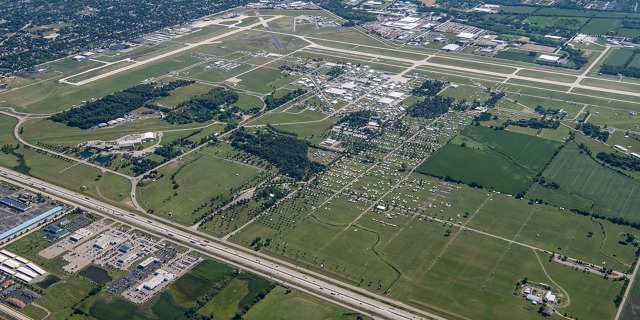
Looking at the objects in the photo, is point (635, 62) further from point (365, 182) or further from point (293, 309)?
point (293, 309)

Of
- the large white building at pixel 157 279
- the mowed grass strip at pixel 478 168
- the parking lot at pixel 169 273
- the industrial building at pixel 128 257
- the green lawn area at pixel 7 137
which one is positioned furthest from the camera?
the green lawn area at pixel 7 137

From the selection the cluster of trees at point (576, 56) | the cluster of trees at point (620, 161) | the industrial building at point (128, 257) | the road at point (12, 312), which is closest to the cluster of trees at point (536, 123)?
the cluster of trees at point (620, 161)

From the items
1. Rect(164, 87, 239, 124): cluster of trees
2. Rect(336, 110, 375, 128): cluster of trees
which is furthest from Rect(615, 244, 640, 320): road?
Rect(164, 87, 239, 124): cluster of trees

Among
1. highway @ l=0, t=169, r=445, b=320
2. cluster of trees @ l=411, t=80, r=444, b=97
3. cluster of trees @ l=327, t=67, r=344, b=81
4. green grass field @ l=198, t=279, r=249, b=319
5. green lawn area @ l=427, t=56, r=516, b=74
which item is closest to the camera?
green grass field @ l=198, t=279, r=249, b=319

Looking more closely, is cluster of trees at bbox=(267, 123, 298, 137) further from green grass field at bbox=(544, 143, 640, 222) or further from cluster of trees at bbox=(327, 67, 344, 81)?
green grass field at bbox=(544, 143, 640, 222)

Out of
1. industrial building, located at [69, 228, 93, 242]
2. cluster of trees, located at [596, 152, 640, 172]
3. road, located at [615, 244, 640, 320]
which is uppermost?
industrial building, located at [69, 228, 93, 242]

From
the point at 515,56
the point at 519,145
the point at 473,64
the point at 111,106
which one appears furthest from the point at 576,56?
the point at 111,106

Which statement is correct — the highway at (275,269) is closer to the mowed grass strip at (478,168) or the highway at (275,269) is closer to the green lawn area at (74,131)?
the green lawn area at (74,131)
